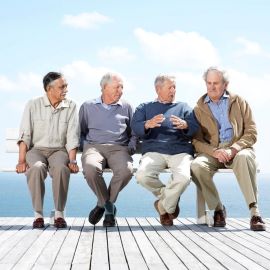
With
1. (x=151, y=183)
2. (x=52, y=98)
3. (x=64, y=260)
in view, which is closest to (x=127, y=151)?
(x=151, y=183)

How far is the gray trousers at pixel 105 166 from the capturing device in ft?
17.7

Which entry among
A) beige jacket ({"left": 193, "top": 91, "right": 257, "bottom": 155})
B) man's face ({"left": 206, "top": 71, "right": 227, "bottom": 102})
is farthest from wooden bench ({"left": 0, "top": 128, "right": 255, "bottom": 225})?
man's face ({"left": 206, "top": 71, "right": 227, "bottom": 102})

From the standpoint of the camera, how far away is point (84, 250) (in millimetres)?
4082

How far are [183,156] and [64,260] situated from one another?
6.92ft

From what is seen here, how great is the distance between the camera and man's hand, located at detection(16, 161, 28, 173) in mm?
5461

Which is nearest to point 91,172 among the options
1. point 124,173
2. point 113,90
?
point 124,173

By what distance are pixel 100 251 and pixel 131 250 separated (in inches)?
8.6

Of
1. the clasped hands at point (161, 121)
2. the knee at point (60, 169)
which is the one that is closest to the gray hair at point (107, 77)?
the clasped hands at point (161, 121)

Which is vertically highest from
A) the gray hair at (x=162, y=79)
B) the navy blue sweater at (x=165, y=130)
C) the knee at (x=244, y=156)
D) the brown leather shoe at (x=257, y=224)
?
the gray hair at (x=162, y=79)

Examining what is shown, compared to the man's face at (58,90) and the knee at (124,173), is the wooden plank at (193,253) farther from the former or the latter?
the man's face at (58,90)

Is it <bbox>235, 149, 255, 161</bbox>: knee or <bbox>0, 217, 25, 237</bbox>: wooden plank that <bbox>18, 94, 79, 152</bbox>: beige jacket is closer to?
<bbox>0, 217, 25, 237</bbox>: wooden plank

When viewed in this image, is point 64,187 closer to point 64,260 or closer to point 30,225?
point 30,225

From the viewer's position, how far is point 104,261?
145 inches

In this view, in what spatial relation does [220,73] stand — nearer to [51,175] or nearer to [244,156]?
[244,156]
